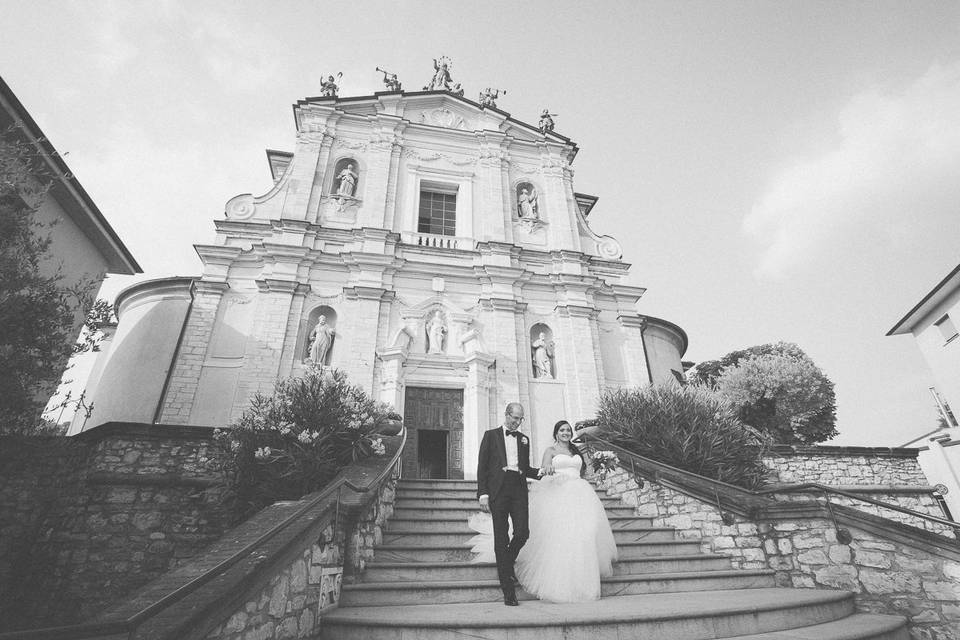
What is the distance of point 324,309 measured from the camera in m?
12.6

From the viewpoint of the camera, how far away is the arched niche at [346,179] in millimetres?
14219

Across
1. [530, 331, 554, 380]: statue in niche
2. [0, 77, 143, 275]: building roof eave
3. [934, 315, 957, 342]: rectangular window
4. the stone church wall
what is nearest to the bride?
the stone church wall

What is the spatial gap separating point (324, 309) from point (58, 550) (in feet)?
24.0

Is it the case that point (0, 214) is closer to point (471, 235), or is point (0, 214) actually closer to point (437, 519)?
point (437, 519)

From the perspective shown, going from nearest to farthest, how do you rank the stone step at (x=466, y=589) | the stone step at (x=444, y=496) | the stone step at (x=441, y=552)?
the stone step at (x=466, y=589) < the stone step at (x=441, y=552) < the stone step at (x=444, y=496)

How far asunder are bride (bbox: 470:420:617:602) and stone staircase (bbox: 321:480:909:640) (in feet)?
0.55

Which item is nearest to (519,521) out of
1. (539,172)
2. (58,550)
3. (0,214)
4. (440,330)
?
(58,550)

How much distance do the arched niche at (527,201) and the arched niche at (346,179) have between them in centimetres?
529

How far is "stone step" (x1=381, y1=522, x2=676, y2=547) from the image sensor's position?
5699 millimetres

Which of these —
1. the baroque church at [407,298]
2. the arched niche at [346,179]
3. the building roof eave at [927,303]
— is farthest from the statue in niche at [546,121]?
the building roof eave at [927,303]

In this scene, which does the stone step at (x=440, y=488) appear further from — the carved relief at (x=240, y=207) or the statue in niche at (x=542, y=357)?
the carved relief at (x=240, y=207)

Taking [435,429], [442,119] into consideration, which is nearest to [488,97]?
[442,119]

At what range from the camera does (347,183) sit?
46.9 feet

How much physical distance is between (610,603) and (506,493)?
1.28m
